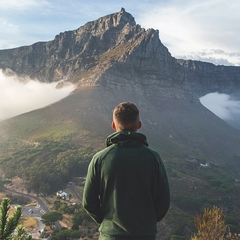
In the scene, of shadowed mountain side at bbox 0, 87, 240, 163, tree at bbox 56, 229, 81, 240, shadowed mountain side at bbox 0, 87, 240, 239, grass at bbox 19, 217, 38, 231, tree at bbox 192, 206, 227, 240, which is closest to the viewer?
tree at bbox 192, 206, 227, 240

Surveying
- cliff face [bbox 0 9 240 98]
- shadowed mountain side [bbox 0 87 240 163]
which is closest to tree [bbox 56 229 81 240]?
shadowed mountain side [bbox 0 87 240 163]

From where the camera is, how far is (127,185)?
480 cm

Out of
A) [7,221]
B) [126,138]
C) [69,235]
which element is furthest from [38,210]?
[126,138]

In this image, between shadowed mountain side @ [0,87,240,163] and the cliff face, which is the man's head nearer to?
shadowed mountain side @ [0,87,240,163]

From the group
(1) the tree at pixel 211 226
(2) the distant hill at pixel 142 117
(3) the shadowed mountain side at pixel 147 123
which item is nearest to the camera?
(1) the tree at pixel 211 226

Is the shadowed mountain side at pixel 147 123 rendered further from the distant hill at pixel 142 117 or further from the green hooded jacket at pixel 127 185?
the green hooded jacket at pixel 127 185

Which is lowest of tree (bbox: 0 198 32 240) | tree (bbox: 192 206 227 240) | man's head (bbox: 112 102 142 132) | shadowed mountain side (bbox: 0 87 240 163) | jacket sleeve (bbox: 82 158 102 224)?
shadowed mountain side (bbox: 0 87 240 163)

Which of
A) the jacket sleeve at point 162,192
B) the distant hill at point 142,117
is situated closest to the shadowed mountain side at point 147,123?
the distant hill at point 142,117

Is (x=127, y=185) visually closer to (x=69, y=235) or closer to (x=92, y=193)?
(x=92, y=193)

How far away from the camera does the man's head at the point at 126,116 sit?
493 centimetres

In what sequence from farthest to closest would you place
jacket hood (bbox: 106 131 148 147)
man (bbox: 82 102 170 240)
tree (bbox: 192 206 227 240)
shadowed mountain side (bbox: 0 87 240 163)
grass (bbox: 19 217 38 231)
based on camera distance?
shadowed mountain side (bbox: 0 87 240 163) → grass (bbox: 19 217 38 231) → tree (bbox: 192 206 227 240) → jacket hood (bbox: 106 131 148 147) → man (bbox: 82 102 170 240)

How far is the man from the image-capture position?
476cm

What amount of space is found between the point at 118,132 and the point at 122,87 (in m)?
143

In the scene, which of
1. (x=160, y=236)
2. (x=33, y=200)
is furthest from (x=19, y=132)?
(x=160, y=236)
